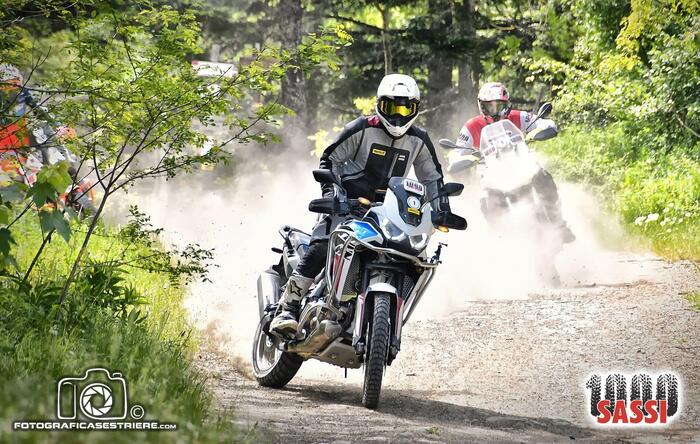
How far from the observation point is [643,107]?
1869cm

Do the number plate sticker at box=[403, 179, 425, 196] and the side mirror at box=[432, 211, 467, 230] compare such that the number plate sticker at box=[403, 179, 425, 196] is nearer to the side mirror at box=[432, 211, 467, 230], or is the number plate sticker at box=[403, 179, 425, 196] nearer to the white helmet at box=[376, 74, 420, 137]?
the side mirror at box=[432, 211, 467, 230]

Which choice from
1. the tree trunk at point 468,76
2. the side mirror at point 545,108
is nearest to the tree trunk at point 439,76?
the tree trunk at point 468,76

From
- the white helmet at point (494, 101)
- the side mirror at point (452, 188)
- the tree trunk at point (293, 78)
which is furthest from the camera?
the tree trunk at point (293, 78)

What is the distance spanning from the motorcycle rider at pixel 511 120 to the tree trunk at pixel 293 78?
11.4 meters

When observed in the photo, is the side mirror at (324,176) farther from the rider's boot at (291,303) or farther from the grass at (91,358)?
the grass at (91,358)

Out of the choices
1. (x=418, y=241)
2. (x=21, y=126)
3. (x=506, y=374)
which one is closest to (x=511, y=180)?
(x=506, y=374)

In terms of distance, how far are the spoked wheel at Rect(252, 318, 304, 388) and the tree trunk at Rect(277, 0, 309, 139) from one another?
55.2 ft

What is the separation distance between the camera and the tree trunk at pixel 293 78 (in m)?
26.2

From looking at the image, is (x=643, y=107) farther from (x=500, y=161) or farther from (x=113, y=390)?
(x=113, y=390)

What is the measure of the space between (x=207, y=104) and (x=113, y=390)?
2971 millimetres

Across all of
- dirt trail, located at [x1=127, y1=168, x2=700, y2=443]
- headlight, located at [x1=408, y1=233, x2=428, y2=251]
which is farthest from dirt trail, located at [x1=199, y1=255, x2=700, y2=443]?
headlight, located at [x1=408, y1=233, x2=428, y2=251]

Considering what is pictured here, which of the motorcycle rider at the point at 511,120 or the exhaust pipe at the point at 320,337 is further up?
the motorcycle rider at the point at 511,120

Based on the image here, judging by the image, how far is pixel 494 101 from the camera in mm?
14188

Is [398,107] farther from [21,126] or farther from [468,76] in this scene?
[468,76]
